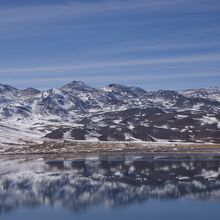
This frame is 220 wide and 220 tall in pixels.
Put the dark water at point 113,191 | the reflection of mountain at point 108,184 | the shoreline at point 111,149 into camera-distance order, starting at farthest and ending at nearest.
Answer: the shoreline at point 111,149 → the reflection of mountain at point 108,184 → the dark water at point 113,191

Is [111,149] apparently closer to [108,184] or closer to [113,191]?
[108,184]

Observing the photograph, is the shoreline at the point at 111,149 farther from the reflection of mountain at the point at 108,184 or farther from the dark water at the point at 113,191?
the dark water at the point at 113,191

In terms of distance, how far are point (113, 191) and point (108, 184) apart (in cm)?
866

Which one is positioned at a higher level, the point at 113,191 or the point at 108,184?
the point at 108,184

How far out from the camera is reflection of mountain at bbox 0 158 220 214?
254ft

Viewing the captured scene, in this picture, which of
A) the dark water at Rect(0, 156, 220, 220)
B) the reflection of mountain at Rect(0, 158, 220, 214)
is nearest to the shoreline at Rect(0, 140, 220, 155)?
the reflection of mountain at Rect(0, 158, 220, 214)

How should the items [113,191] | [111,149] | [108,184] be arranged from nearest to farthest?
[113,191] → [108,184] → [111,149]

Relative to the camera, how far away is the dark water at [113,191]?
67188mm

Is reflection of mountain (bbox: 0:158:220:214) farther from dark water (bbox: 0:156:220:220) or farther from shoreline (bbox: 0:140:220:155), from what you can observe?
shoreline (bbox: 0:140:220:155)

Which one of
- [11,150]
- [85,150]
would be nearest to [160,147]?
[85,150]

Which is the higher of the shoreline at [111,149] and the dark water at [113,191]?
the shoreline at [111,149]

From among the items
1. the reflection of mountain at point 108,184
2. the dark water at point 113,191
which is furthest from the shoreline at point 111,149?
the dark water at point 113,191

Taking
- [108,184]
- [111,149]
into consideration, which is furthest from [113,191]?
[111,149]

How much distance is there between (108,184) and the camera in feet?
304
